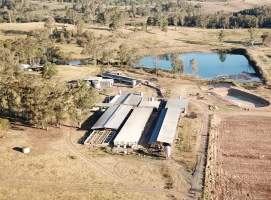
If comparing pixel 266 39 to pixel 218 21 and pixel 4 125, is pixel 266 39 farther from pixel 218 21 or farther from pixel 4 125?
pixel 4 125

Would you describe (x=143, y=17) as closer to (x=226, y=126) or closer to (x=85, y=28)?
(x=85, y=28)

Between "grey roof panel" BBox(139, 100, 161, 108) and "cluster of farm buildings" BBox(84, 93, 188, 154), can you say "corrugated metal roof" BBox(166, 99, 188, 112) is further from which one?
"grey roof panel" BBox(139, 100, 161, 108)

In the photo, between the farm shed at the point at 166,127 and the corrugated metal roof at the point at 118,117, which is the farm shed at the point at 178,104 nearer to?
the farm shed at the point at 166,127

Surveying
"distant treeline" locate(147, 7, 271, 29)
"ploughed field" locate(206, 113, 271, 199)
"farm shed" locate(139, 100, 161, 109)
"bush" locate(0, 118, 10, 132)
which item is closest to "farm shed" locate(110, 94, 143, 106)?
"farm shed" locate(139, 100, 161, 109)

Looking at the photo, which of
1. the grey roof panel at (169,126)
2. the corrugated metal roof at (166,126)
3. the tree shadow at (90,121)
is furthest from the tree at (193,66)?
the tree shadow at (90,121)

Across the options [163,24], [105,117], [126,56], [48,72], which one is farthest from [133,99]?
[163,24]

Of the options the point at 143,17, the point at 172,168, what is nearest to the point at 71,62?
the point at 172,168
